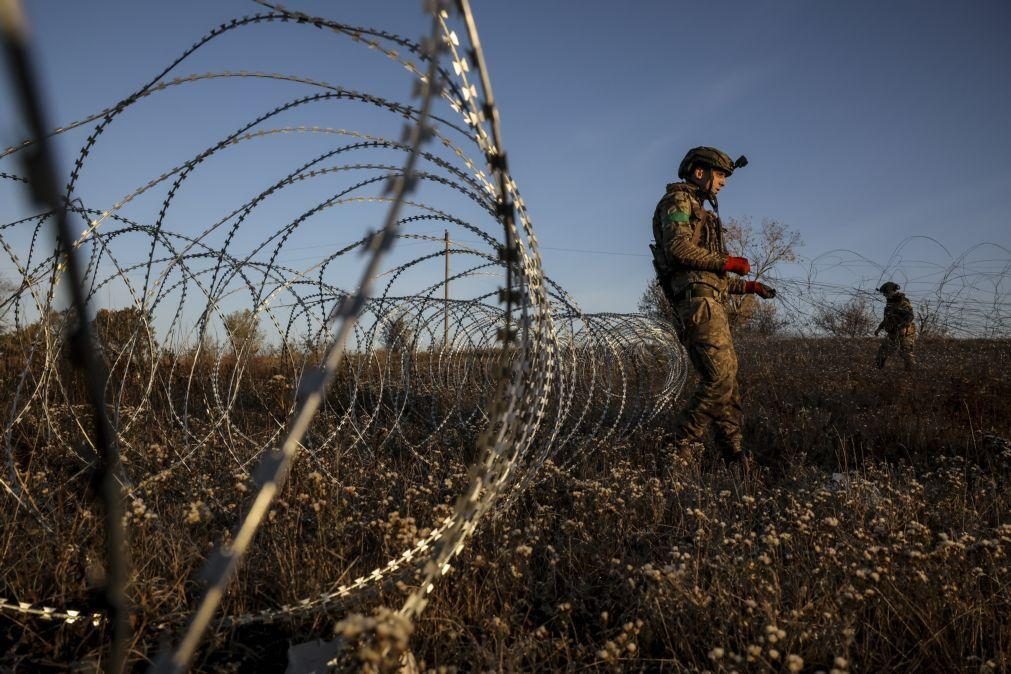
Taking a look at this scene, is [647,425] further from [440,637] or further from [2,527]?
[2,527]

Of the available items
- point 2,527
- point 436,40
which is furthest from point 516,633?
point 2,527

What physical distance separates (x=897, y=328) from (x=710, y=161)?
10.1m

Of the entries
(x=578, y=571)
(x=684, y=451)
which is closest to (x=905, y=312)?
(x=684, y=451)

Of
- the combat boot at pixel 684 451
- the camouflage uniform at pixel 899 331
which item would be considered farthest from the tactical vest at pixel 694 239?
the camouflage uniform at pixel 899 331

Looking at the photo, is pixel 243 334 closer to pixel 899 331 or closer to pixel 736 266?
pixel 736 266

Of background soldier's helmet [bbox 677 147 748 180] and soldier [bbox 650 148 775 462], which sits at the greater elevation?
background soldier's helmet [bbox 677 147 748 180]

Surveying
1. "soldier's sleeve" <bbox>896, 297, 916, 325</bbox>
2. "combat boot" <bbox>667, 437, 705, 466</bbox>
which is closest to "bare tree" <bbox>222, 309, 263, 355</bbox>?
"combat boot" <bbox>667, 437, 705, 466</bbox>

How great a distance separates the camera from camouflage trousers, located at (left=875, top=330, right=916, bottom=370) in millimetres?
11022

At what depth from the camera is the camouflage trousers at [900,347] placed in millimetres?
11022

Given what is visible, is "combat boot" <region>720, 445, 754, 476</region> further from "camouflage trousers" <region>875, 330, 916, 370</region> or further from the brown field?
"camouflage trousers" <region>875, 330, 916, 370</region>

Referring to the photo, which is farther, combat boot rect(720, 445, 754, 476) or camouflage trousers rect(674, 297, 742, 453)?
combat boot rect(720, 445, 754, 476)

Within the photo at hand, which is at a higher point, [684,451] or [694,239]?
[694,239]

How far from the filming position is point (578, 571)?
314cm

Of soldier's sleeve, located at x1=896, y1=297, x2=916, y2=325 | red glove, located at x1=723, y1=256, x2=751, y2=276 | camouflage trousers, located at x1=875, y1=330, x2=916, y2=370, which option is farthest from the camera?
soldier's sleeve, located at x1=896, y1=297, x2=916, y2=325
